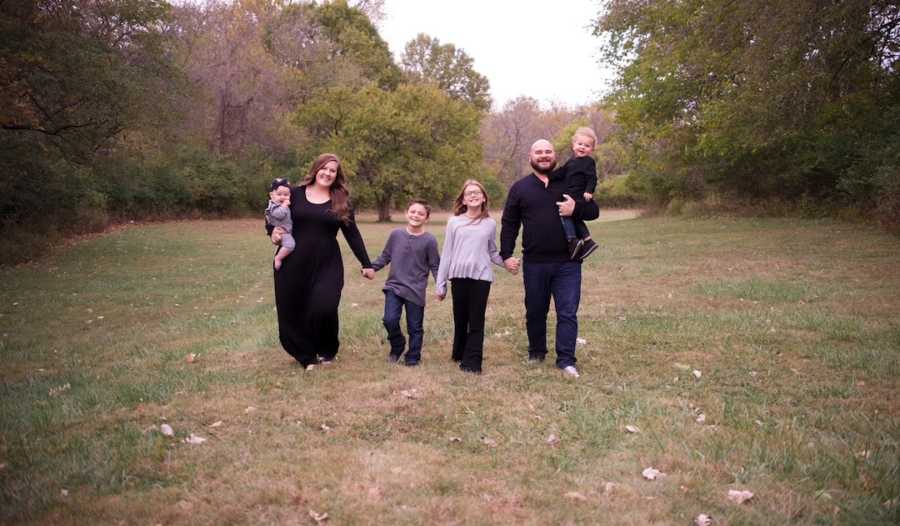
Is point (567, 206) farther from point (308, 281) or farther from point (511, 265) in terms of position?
point (308, 281)

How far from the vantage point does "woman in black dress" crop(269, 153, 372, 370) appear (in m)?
6.98

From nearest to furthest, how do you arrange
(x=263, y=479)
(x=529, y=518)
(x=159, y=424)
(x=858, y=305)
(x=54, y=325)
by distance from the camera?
1. (x=529, y=518)
2. (x=263, y=479)
3. (x=159, y=424)
4. (x=858, y=305)
5. (x=54, y=325)

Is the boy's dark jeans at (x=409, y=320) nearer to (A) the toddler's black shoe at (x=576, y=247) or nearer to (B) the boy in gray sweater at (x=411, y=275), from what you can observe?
(B) the boy in gray sweater at (x=411, y=275)

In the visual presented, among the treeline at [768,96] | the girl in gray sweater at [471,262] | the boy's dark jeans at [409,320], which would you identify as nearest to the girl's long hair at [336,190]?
the boy's dark jeans at [409,320]

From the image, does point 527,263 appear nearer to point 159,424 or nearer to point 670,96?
point 159,424

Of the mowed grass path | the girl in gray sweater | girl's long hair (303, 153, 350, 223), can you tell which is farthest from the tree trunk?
the girl in gray sweater

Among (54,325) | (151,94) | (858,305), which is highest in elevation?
(151,94)

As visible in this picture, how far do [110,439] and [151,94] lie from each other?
64.8 ft

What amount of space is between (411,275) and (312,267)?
1070mm

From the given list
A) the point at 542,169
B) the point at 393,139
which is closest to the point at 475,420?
the point at 542,169

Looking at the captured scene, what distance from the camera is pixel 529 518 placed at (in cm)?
370

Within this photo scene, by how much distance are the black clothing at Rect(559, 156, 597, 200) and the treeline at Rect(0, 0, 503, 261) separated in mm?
14645

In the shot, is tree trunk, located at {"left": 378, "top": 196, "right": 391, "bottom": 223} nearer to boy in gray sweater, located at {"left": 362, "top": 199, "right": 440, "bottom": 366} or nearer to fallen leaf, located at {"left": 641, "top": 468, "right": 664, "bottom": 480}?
boy in gray sweater, located at {"left": 362, "top": 199, "right": 440, "bottom": 366}

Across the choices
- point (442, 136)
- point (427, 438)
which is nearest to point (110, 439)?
point (427, 438)
